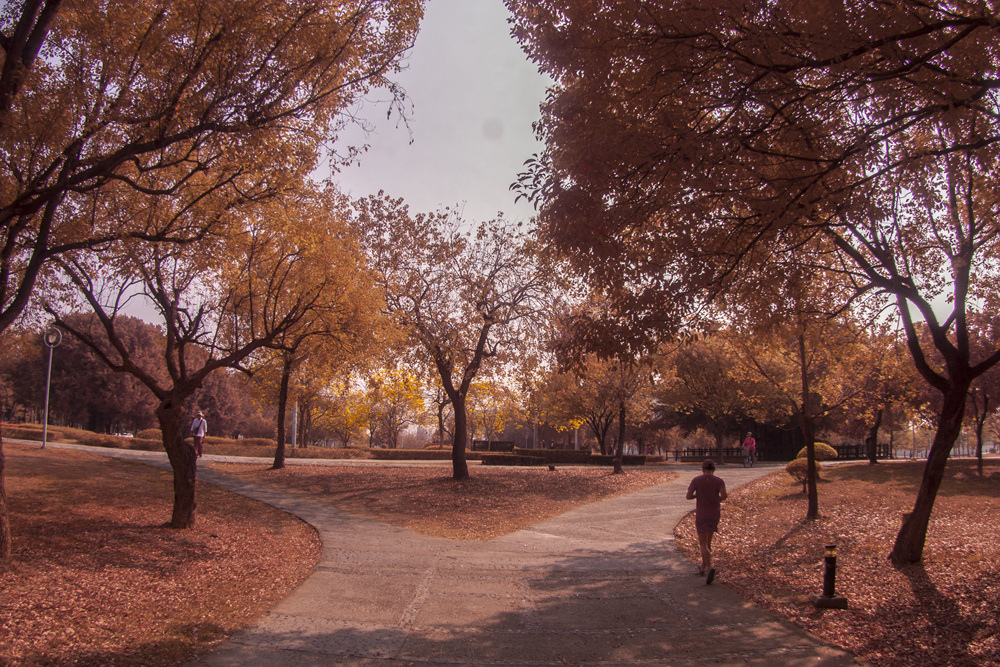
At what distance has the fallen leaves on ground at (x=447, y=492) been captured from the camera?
1363cm

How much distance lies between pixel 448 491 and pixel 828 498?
35.3 feet

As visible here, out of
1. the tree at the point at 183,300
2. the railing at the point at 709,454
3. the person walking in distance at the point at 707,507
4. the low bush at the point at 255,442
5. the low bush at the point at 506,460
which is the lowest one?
the railing at the point at 709,454

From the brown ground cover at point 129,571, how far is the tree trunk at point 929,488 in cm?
847

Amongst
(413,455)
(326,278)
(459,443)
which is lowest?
(413,455)

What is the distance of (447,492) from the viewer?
17.7 metres

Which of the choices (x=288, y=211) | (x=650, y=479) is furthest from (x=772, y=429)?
(x=288, y=211)

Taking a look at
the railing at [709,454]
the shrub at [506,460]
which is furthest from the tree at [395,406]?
the railing at [709,454]

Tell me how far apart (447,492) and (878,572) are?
1180cm

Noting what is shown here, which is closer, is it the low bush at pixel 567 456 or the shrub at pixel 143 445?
the shrub at pixel 143 445

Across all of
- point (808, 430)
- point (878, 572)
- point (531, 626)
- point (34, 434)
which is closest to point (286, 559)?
point (531, 626)

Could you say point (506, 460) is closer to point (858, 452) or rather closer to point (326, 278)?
point (326, 278)

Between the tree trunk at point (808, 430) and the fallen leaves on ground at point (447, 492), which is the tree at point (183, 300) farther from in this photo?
the tree trunk at point (808, 430)

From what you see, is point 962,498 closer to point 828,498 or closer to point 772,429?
point 828,498

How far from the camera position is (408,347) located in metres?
18.6
